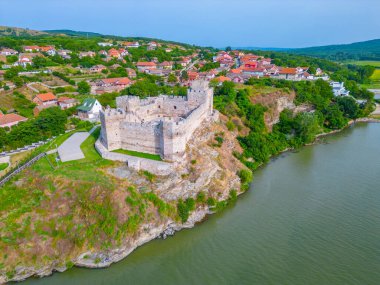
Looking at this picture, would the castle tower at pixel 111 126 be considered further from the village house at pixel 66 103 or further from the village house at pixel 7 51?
the village house at pixel 7 51

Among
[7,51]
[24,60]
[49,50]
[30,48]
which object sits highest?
[30,48]

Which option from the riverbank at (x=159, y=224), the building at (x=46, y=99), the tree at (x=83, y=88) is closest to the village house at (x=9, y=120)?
the building at (x=46, y=99)

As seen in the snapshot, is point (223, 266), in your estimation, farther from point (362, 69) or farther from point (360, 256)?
point (362, 69)

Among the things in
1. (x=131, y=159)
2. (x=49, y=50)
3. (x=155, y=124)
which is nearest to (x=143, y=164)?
(x=131, y=159)

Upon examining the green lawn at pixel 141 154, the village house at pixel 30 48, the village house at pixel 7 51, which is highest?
the village house at pixel 30 48

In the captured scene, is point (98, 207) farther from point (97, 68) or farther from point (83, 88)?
point (97, 68)

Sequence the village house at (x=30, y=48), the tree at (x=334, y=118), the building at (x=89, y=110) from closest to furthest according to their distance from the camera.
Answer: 1. the building at (x=89, y=110)
2. the tree at (x=334, y=118)
3. the village house at (x=30, y=48)

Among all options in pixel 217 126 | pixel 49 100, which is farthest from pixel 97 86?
pixel 217 126

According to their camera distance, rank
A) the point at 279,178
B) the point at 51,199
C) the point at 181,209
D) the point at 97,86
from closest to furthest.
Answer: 1. the point at 51,199
2. the point at 181,209
3. the point at 279,178
4. the point at 97,86
